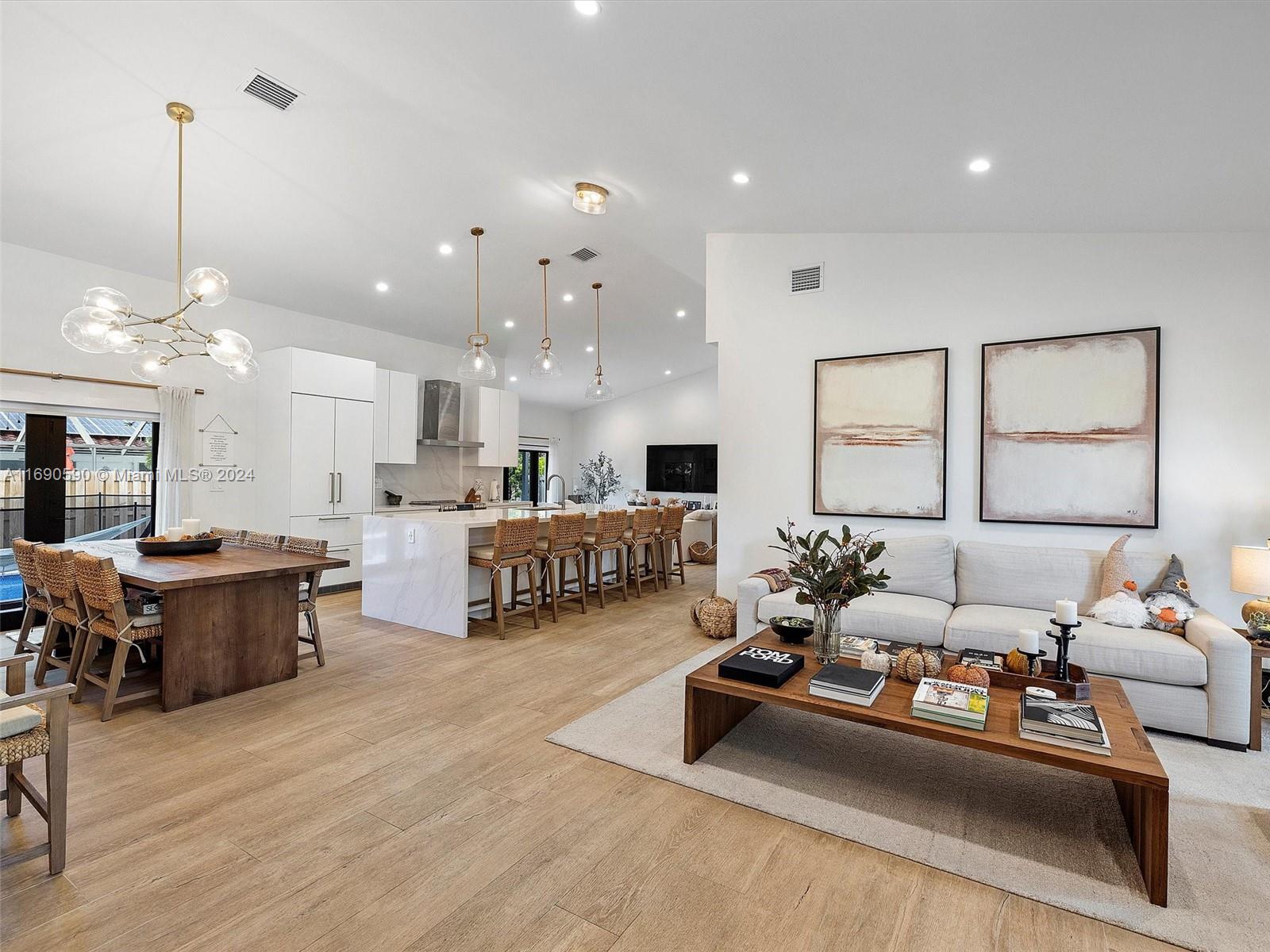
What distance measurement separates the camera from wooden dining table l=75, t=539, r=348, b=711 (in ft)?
10.8

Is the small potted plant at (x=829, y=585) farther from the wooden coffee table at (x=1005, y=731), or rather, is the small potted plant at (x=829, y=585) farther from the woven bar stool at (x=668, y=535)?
the woven bar stool at (x=668, y=535)

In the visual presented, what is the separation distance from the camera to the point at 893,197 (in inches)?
150

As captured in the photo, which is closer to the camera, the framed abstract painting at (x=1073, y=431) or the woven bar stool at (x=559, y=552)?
the framed abstract painting at (x=1073, y=431)

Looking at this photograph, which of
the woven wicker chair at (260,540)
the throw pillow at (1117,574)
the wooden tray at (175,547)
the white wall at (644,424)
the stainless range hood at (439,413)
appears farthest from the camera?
the white wall at (644,424)

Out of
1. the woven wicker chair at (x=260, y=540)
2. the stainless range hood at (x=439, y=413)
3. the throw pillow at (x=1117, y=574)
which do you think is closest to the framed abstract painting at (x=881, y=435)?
the throw pillow at (x=1117, y=574)

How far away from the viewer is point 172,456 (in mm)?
5605

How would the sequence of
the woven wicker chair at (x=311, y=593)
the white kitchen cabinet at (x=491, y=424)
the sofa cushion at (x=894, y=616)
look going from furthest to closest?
the white kitchen cabinet at (x=491, y=424) → the woven wicker chair at (x=311, y=593) → the sofa cushion at (x=894, y=616)

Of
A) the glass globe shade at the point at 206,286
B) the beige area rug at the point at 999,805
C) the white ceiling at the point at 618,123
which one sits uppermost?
the white ceiling at the point at 618,123

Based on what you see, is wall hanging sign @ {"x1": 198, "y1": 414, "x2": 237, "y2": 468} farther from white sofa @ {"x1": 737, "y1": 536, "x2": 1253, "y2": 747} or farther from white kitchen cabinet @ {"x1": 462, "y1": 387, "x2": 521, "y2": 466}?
white sofa @ {"x1": 737, "y1": 536, "x2": 1253, "y2": 747}

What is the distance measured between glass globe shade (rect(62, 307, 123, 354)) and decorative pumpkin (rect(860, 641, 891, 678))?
4.10 metres

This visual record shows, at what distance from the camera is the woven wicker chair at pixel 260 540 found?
4453 millimetres

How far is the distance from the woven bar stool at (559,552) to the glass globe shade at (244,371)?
2.41 metres

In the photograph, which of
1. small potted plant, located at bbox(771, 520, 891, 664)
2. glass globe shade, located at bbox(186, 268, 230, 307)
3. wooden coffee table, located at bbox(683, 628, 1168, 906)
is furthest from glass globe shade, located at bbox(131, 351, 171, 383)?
small potted plant, located at bbox(771, 520, 891, 664)

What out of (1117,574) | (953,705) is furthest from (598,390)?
(953,705)
